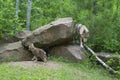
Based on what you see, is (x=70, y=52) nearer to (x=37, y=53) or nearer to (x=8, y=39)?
(x=37, y=53)

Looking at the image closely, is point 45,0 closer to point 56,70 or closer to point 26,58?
point 26,58

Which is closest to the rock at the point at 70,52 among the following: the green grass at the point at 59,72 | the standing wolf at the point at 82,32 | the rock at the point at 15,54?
the green grass at the point at 59,72

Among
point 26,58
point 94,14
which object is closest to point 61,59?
point 26,58

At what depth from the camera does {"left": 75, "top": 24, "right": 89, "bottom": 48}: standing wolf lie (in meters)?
10.4

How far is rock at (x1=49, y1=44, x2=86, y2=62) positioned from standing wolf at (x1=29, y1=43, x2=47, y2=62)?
0.76 metres

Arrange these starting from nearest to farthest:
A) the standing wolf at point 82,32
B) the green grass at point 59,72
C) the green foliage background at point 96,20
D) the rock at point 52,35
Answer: the green grass at point 59,72, the rock at point 52,35, the standing wolf at point 82,32, the green foliage background at point 96,20

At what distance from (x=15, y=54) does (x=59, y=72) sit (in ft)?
6.73

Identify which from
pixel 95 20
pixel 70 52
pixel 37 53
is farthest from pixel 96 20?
pixel 37 53

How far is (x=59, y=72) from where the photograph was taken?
8555 millimetres

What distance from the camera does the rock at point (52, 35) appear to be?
9750 millimetres

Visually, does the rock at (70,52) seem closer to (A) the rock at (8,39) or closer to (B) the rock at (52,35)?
(B) the rock at (52,35)

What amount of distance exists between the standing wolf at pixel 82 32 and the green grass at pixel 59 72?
2.91 ft

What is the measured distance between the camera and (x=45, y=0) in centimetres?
1509

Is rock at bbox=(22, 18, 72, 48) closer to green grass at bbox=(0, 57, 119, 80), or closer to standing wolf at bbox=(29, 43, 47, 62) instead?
standing wolf at bbox=(29, 43, 47, 62)
